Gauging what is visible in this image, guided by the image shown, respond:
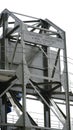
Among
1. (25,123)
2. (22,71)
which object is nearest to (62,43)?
(22,71)

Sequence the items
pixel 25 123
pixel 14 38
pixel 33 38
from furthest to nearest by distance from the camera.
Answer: pixel 14 38
pixel 33 38
pixel 25 123

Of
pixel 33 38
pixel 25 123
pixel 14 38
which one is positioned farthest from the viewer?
pixel 14 38

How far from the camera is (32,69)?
26797 millimetres

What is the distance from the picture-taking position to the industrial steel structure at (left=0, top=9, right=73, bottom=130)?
24.5 meters

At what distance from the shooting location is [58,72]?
26.7 metres

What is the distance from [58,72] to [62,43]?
1637 millimetres

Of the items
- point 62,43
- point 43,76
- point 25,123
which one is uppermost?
point 62,43

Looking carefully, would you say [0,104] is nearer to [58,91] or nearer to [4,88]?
[4,88]

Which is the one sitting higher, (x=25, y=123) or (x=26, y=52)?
(x=26, y=52)

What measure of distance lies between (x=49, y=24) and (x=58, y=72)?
10.5 feet

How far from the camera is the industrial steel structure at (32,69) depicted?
24.5 metres

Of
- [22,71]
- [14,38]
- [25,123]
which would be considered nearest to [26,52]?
[14,38]

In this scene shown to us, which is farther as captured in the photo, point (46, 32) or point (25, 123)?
point (46, 32)

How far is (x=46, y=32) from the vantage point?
92.1 ft
